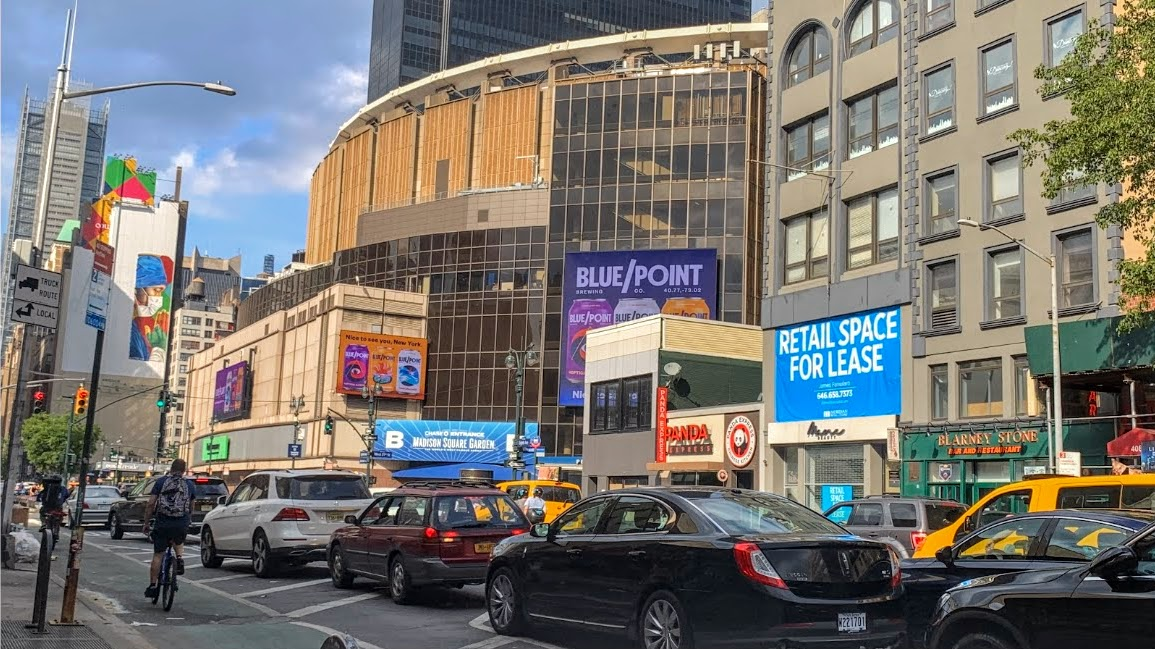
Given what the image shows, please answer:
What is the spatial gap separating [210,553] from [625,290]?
57.4 metres

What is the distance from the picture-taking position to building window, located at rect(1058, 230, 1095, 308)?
2934 cm

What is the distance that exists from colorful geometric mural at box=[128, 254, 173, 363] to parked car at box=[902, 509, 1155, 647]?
15884 centimetres

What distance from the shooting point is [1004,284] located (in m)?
31.8

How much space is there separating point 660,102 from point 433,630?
72848mm

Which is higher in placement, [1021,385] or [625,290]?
[625,290]

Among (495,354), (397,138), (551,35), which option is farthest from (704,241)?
(551,35)

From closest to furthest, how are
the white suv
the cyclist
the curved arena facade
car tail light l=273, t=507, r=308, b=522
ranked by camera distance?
the cyclist < the white suv < car tail light l=273, t=507, r=308, b=522 < the curved arena facade

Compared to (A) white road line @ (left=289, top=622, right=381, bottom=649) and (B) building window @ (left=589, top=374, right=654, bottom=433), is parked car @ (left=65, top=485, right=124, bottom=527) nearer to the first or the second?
(B) building window @ (left=589, top=374, right=654, bottom=433)

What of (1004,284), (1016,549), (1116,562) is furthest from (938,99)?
(1116,562)

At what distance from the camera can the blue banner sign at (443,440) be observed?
8419 cm

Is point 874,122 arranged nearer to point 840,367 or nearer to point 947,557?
point 840,367

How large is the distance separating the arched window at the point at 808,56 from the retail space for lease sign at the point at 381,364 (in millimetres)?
51310

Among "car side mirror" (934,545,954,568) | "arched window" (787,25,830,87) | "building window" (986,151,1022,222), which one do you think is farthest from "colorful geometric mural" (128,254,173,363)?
"car side mirror" (934,545,954,568)

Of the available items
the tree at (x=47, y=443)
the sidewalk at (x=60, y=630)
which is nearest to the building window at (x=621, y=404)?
the sidewalk at (x=60, y=630)
